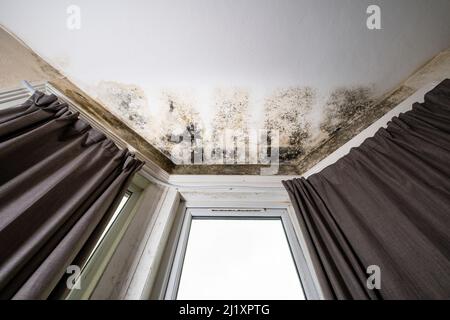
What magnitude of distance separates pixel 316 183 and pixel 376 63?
817mm

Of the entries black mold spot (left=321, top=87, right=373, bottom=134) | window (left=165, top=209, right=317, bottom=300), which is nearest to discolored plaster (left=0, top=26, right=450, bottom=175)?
black mold spot (left=321, top=87, right=373, bottom=134)

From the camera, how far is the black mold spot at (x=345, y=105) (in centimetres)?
129

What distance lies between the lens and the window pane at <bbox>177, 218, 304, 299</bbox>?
1021 millimetres

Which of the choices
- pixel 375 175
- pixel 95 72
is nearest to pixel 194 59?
pixel 95 72

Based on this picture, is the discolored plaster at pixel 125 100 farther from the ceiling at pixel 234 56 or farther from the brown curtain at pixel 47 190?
the brown curtain at pixel 47 190

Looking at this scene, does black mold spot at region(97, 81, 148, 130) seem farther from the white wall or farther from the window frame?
the window frame

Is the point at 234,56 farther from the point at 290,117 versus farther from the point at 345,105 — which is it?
the point at 345,105

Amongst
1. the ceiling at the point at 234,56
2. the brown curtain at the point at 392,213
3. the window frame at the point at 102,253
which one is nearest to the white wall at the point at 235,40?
the ceiling at the point at 234,56

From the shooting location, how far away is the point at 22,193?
2.27ft

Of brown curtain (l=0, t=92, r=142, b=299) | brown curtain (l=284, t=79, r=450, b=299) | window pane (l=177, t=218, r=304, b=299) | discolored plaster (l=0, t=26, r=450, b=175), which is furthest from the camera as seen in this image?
discolored plaster (l=0, t=26, r=450, b=175)

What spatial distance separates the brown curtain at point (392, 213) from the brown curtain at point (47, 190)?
3.28 feet

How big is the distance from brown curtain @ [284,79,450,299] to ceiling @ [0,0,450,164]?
0.34 meters

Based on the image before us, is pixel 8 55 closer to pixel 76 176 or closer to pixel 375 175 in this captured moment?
pixel 76 176

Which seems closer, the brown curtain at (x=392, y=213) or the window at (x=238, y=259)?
the brown curtain at (x=392, y=213)
